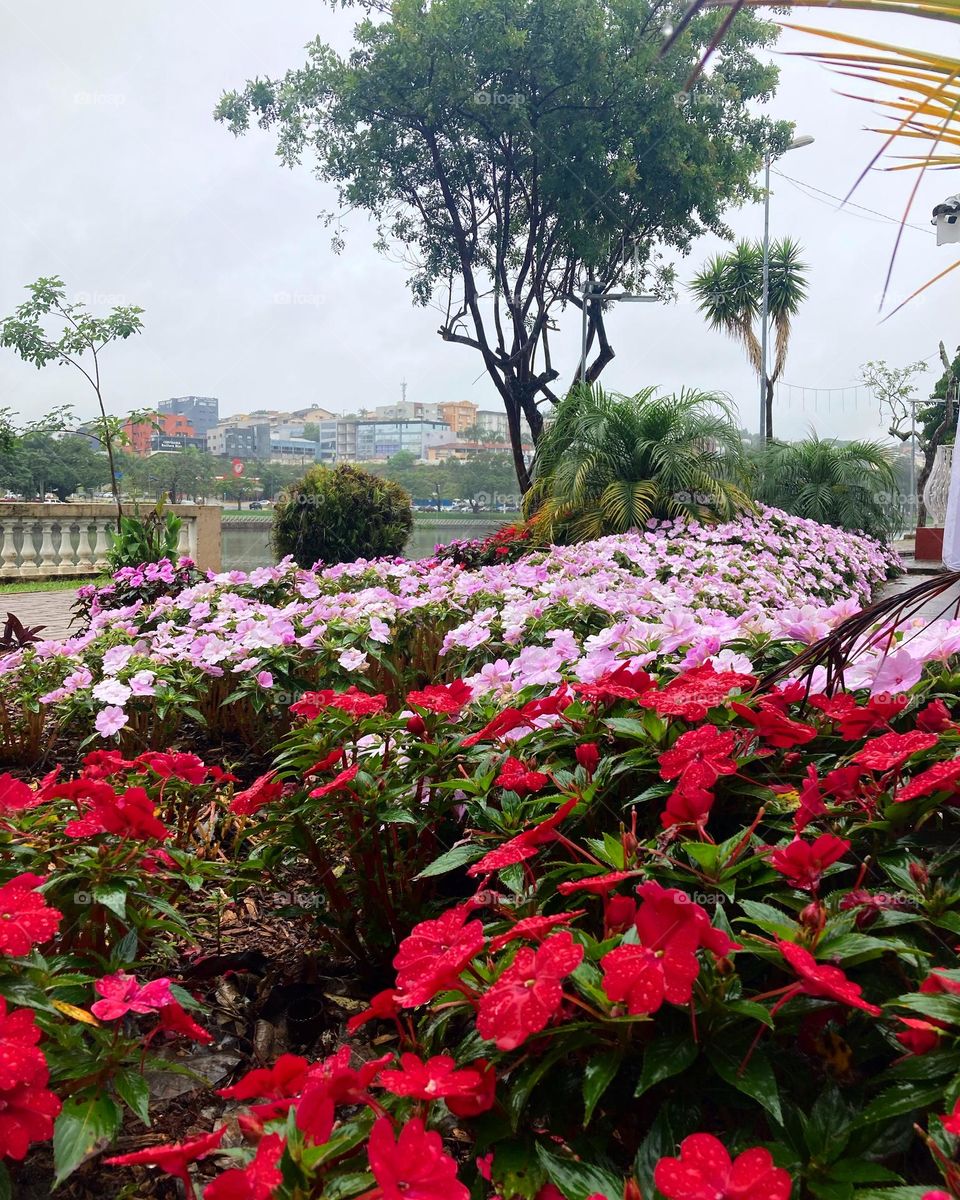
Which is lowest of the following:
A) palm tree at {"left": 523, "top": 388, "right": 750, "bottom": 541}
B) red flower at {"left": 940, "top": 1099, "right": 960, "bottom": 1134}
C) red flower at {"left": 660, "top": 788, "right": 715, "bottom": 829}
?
red flower at {"left": 940, "top": 1099, "right": 960, "bottom": 1134}

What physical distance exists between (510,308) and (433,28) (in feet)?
13.7

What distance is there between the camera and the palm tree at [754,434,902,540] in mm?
11398

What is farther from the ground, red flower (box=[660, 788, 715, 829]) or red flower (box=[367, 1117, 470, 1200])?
red flower (box=[660, 788, 715, 829])

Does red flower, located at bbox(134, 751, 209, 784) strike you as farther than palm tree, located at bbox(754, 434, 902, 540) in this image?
No

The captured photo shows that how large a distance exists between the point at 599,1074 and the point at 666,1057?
60 mm

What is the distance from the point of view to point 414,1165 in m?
0.59

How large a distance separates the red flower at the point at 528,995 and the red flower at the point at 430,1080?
1.8 inches

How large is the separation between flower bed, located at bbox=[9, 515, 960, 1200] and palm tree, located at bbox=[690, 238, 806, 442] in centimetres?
2094

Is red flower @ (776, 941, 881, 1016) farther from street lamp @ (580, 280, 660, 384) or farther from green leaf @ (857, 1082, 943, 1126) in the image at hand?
street lamp @ (580, 280, 660, 384)

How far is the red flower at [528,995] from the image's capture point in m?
0.65

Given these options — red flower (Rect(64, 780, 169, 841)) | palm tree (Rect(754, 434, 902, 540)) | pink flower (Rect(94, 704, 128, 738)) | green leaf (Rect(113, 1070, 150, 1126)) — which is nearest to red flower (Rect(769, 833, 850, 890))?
green leaf (Rect(113, 1070, 150, 1126))

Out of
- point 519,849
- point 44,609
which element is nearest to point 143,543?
point 44,609

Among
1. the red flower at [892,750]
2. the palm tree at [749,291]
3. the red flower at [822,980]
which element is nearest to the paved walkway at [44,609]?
the red flower at [892,750]

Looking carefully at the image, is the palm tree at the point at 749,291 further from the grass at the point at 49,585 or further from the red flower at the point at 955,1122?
the red flower at the point at 955,1122
